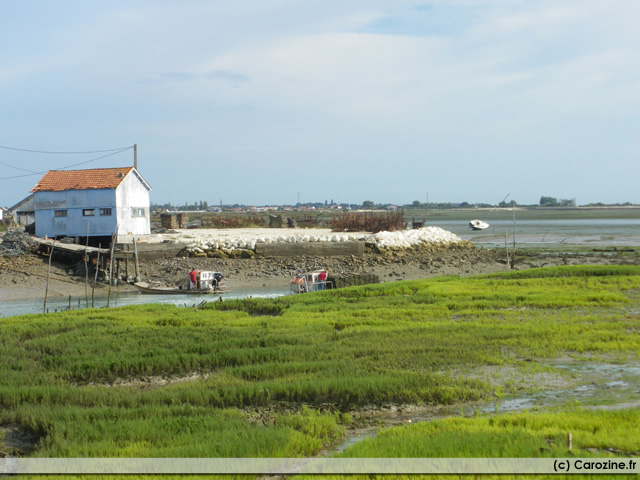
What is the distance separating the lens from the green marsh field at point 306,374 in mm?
7617

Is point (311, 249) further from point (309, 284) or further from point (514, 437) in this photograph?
point (514, 437)

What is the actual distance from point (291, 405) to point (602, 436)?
444 centimetres

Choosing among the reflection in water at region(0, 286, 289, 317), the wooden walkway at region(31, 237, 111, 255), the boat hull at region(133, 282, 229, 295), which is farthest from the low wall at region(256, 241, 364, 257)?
the wooden walkway at region(31, 237, 111, 255)

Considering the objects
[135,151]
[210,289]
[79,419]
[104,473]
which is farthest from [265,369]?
[135,151]

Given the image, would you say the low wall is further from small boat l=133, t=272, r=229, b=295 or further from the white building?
small boat l=133, t=272, r=229, b=295

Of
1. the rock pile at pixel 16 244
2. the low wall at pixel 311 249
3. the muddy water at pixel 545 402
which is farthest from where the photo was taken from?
the low wall at pixel 311 249

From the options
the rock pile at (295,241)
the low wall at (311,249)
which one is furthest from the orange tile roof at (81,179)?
the low wall at (311,249)

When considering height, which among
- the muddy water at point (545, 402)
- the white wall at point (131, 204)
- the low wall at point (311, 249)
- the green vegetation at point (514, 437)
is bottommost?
the muddy water at point (545, 402)

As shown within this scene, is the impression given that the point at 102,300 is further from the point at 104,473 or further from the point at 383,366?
the point at 104,473

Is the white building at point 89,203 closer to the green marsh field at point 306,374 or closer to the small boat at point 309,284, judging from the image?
the small boat at point 309,284

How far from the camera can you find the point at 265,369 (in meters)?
11.4

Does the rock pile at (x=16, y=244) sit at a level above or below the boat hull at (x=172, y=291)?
above

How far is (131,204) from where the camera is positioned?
3956cm

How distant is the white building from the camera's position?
125 ft
